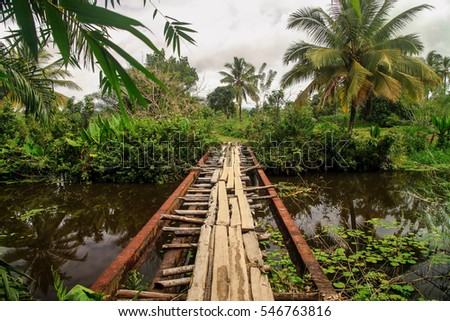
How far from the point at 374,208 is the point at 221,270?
4.79 metres

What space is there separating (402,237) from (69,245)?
5.07 metres

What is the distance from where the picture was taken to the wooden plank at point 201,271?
1.57 m

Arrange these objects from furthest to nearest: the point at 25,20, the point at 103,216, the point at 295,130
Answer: the point at 295,130
the point at 103,216
the point at 25,20

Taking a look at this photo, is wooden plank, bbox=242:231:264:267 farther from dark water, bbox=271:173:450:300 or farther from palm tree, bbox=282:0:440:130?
palm tree, bbox=282:0:440:130

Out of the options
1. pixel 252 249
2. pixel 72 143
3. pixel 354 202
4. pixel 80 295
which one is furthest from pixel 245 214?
pixel 72 143

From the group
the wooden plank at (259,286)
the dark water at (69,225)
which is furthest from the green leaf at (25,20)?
the dark water at (69,225)

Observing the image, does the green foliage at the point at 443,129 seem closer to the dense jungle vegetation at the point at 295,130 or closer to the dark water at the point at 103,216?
the dense jungle vegetation at the point at 295,130

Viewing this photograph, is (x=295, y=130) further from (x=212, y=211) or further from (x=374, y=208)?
(x=212, y=211)

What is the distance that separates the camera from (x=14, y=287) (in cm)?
112

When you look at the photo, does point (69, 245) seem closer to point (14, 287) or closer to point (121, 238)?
point (121, 238)

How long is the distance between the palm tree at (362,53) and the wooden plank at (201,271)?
8171mm

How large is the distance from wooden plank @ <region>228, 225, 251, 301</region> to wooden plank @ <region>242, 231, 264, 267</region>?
2.1 inches

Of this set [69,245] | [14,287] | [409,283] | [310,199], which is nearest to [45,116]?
[69,245]

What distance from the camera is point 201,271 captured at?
5.90 ft
